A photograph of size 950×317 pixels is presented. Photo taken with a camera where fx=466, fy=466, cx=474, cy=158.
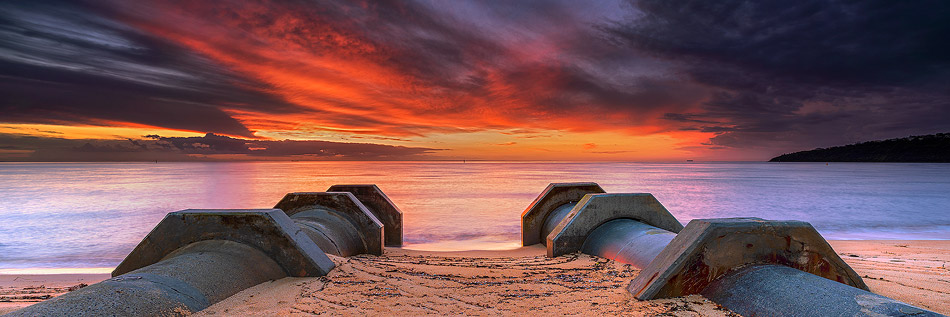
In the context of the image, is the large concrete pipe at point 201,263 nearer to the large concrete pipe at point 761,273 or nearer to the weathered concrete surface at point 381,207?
the weathered concrete surface at point 381,207

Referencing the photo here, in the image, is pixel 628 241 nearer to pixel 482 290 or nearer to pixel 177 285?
pixel 482 290

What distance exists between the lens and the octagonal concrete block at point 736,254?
8.93 ft

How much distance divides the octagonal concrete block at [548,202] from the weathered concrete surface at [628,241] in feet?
5.81

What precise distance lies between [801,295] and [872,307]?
29cm

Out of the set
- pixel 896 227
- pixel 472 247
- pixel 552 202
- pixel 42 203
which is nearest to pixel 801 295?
pixel 552 202

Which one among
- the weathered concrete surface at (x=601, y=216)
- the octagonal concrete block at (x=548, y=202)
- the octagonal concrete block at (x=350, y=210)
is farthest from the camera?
the octagonal concrete block at (x=548, y=202)

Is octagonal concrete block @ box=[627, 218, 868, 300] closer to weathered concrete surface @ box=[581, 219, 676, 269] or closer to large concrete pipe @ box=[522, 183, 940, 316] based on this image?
large concrete pipe @ box=[522, 183, 940, 316]

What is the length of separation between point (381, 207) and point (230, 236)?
13.0 feet

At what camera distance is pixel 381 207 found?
738cm

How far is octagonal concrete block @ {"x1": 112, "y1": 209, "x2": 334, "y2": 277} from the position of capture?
3430 mm

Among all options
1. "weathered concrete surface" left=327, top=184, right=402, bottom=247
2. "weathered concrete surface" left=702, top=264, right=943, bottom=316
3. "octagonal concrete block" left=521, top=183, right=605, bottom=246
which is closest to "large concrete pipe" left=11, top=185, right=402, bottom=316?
"weathered concrete surface" left=327, top=184, right=402, bottom=247

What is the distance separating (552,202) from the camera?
710 cm

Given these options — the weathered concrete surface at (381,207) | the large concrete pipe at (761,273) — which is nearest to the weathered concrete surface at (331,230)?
the weathered concrete surface at (381,207)

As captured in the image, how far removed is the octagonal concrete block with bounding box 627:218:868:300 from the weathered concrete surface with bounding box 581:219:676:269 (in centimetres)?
92
